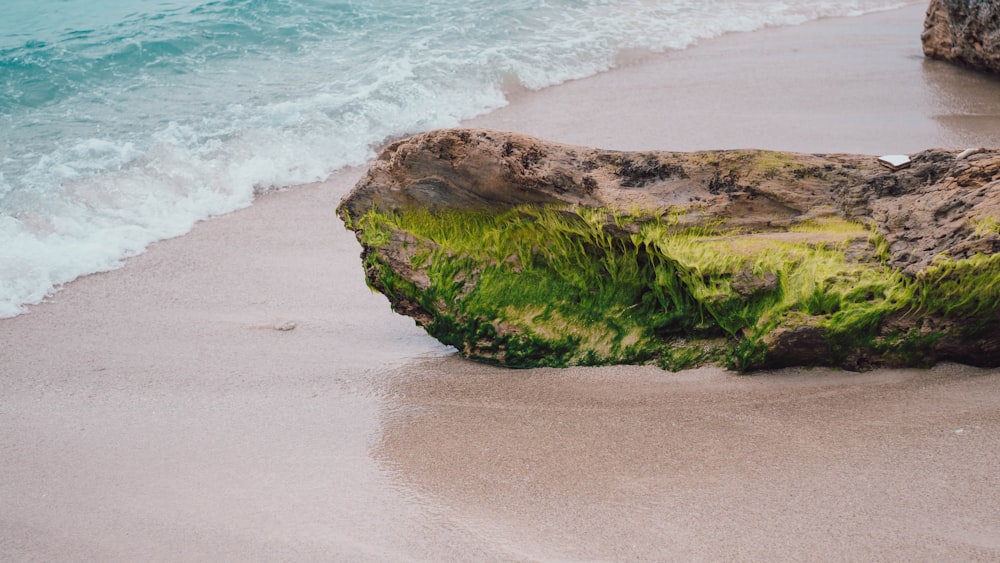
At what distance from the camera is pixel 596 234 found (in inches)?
142

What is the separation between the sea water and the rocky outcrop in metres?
2.45

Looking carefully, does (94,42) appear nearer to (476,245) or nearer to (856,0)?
(476,245)

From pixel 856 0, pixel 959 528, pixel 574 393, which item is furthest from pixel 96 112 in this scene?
pixel 856 0

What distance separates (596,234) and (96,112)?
22.2 ft

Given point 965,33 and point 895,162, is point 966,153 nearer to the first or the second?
point 895,162

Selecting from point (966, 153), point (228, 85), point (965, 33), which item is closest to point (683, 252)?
point (966, 153)

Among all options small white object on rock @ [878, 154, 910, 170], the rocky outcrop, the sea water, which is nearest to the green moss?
small white object on rock @ [878, 154, 910, 170]

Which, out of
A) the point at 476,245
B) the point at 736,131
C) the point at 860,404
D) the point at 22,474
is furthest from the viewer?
the point at 736,131

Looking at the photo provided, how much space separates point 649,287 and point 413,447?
4.12ft

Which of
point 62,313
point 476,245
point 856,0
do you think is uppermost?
point 856,0

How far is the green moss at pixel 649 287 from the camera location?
3.10 meters

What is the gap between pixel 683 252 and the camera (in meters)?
3.40

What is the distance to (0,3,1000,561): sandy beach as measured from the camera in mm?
2521

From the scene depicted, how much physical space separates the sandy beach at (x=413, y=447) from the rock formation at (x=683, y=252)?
17cm
